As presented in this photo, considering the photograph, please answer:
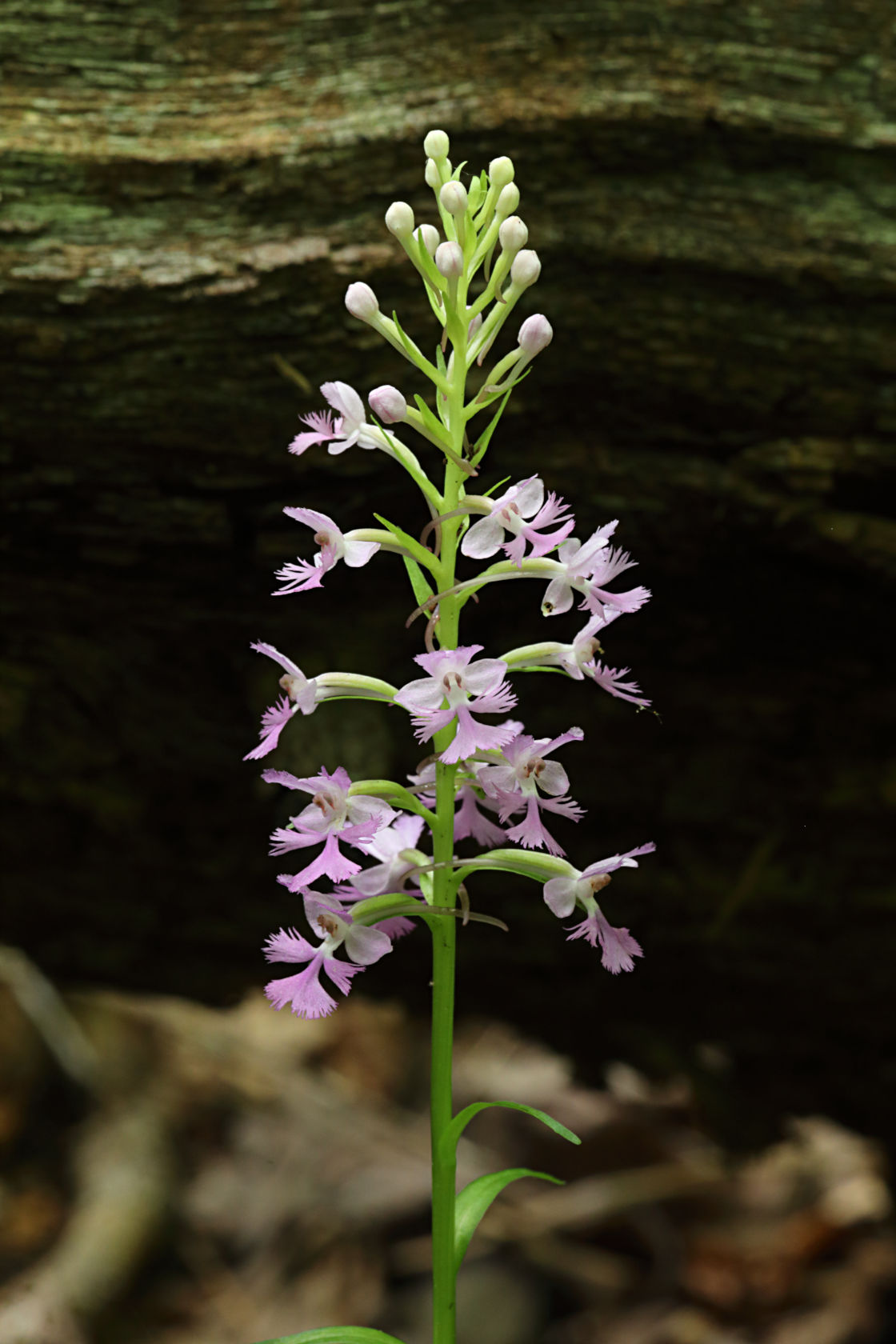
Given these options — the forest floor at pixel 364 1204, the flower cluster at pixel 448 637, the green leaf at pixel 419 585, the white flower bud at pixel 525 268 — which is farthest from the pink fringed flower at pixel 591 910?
the forest floor at pixel 364 1204

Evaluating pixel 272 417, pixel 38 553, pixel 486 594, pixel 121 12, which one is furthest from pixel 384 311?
pixel 38 553

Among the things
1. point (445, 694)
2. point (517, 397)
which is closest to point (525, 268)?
point (445, 694)

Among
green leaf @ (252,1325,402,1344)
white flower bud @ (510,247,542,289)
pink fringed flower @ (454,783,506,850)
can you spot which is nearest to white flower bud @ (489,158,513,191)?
white flower bud @ (510,247,542,289)

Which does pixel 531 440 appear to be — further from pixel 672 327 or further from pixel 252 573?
pixel 252 573

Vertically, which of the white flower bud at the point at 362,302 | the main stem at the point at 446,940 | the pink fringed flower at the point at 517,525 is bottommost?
the main stem at the point at 446,940

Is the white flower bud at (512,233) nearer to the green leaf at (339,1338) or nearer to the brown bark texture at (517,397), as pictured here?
the brown bark texture at (517,397)

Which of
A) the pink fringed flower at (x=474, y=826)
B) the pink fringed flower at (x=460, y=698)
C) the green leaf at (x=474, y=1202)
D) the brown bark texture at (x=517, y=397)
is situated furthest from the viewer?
the brown bark texture at (x=517, y=397)

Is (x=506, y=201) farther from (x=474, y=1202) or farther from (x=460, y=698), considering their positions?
(x=474, y=1202)

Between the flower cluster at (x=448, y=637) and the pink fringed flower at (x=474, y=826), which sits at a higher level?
the flower cluster at (x=448, y=637)
